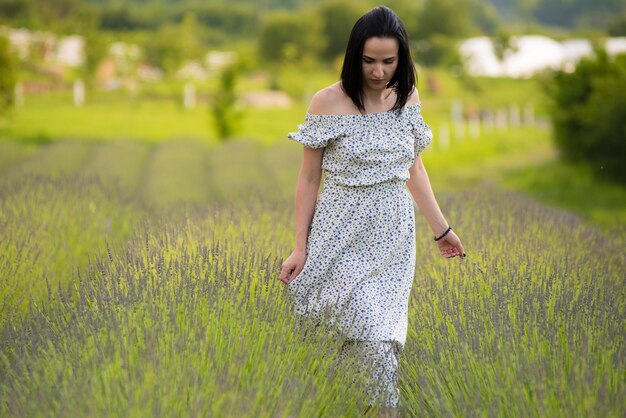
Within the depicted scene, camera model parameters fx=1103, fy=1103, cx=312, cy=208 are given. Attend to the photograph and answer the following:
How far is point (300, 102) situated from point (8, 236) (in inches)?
1434

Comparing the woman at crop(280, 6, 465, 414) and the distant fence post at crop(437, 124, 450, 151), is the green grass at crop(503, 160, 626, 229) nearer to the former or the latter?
the distant fence post at crop(437, 124, 450, 151)

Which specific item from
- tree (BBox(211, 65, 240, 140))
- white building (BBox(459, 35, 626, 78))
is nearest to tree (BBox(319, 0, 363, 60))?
white building (BBox(459, 35, 626, 78))

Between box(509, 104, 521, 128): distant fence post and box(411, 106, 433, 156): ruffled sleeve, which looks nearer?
box(411, 106, 433, 156): ruffled sleeve

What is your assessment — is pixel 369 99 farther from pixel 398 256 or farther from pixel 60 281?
pixel 60 281

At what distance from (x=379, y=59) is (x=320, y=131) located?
314 millimetres

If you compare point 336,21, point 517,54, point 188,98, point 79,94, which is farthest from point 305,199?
point 336,21

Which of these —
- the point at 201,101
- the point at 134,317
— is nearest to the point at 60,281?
the point at 134,317

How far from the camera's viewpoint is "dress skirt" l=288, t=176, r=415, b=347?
3.66 meters

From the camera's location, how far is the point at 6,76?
67.8 ft

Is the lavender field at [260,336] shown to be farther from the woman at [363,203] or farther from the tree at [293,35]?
the tree at [293,35]

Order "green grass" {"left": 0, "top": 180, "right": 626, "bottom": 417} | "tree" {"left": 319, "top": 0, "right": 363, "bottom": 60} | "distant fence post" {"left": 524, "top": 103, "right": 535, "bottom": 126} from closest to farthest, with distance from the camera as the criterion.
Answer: "green grass" {"left": 0, "top": 180, "right": 626, "bottom": 417}, "distant fence post" {"left": 524, "top": 103, "right": 535, "bottom": 126}, "tree" {"left": 319, "top": 0, "right": 363, "bottom": 60}

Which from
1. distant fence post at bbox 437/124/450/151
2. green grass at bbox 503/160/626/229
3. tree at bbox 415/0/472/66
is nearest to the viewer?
green grass at bbox 503/160/626/229

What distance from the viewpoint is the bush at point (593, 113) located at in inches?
547

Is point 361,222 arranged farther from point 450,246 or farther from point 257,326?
point 257,326
